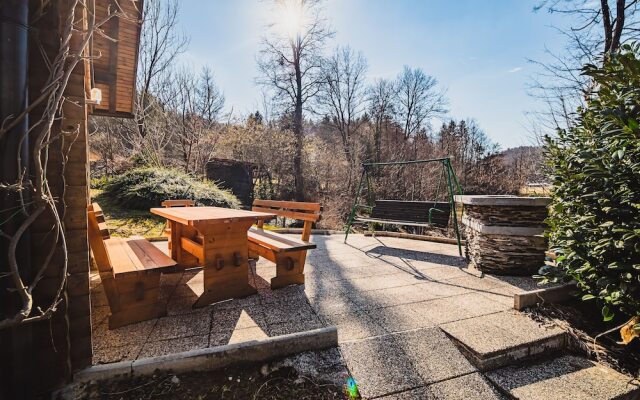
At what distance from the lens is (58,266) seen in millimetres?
1444

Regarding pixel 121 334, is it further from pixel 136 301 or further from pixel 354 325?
pixel 354 325

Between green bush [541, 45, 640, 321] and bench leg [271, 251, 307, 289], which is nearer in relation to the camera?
green bush [541, 45, 640, 321]

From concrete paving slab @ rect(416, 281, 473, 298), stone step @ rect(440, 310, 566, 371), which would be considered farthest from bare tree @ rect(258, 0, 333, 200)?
stone step @ rect(440, 310, 566, 371)

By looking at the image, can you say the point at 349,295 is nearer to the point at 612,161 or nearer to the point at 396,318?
the point at 396,318

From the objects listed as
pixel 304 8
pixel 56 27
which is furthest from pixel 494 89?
pixel 56 27

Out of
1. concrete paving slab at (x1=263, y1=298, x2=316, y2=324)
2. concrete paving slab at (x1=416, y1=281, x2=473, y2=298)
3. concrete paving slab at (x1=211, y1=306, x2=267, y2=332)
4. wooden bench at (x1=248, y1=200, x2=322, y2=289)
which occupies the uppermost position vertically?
wooden bench at (x1=248, y1=200, x2=322, y2=289)

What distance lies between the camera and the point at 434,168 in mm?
14250

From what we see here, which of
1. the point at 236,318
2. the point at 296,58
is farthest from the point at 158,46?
the point at 236,318

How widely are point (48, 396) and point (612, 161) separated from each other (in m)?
3.48

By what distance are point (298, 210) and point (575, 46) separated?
858cm

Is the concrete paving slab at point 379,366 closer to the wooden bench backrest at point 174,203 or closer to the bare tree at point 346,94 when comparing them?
the wooden bench backrest at point 174,203

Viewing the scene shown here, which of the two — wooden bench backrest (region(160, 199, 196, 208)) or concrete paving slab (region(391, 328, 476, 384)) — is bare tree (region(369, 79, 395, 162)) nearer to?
wooden bench backrest (region(160, 199, 196, 208))

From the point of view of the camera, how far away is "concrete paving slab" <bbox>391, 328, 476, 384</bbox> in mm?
1671

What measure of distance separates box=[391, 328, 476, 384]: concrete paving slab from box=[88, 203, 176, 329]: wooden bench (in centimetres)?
175
